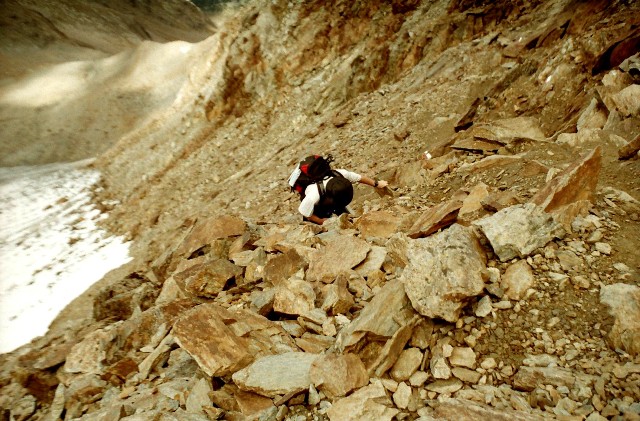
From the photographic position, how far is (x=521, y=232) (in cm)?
354

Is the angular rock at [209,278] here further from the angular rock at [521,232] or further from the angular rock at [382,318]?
the angular rock at [521,232]

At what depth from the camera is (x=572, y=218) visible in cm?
375

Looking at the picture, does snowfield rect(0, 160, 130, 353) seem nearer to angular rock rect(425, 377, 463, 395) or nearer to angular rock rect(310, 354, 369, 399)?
angular rock rect(310, 354, 369, 399)

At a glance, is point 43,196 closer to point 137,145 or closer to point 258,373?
point 137,145

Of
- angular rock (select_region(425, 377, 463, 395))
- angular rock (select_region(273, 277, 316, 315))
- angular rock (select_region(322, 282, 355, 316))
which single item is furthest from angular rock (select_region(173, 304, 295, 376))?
angular rock (select_region(425, 377, 463, 395))

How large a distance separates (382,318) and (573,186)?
2844 millimetres

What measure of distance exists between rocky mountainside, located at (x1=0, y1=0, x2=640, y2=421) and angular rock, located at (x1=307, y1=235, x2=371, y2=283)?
0.11 ft

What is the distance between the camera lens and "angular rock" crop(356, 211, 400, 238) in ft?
17.8

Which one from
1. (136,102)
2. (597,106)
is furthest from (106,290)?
(136,102)

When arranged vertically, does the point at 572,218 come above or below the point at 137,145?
below

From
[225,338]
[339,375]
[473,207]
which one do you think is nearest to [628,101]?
[473,207]

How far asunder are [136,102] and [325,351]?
103 feet

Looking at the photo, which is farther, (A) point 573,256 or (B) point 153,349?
(B) point 153,349

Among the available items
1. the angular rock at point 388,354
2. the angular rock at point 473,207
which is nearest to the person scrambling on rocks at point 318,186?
the angular rock at point 473,207
